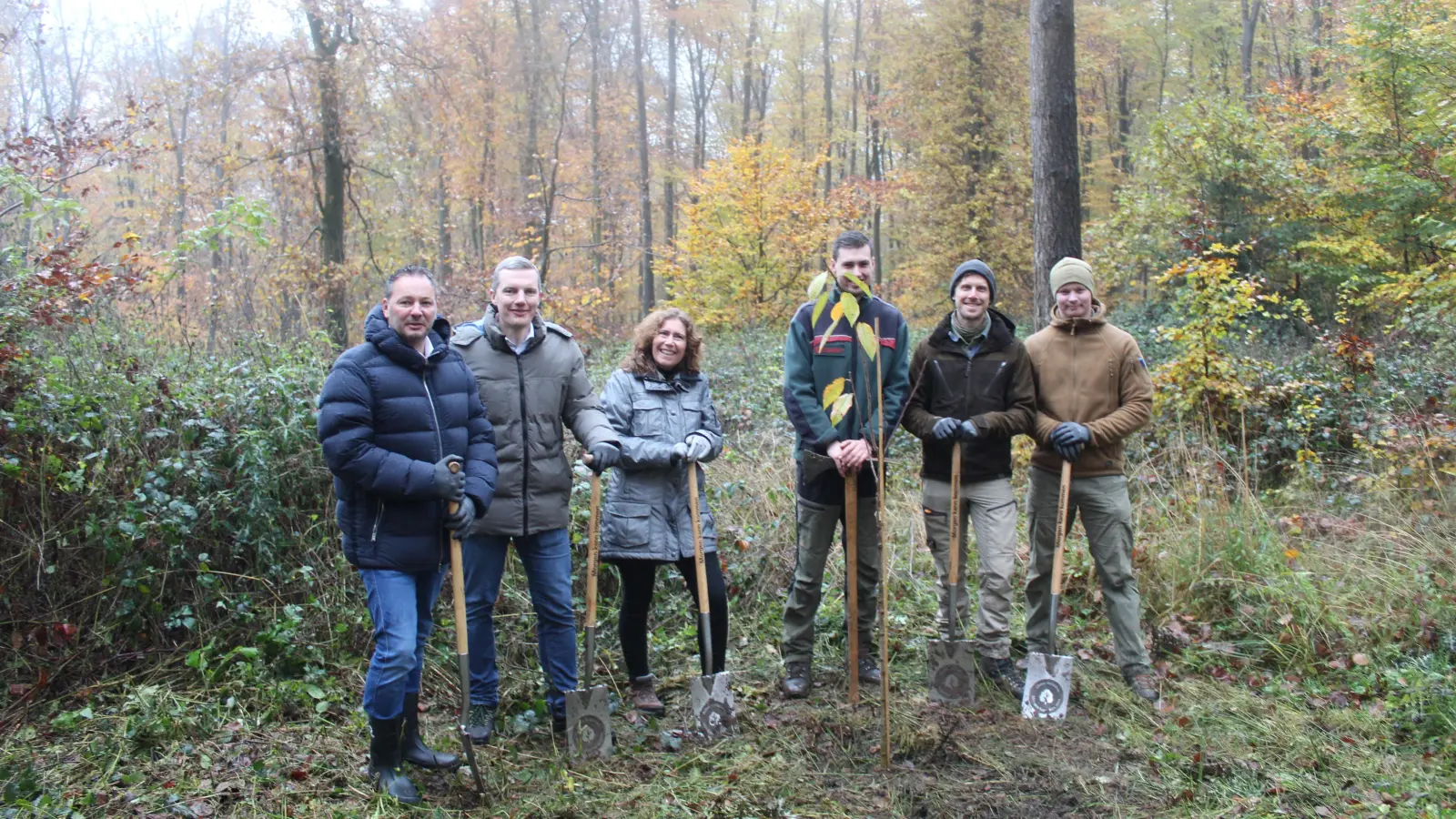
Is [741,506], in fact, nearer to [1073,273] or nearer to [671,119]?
[1073,273]

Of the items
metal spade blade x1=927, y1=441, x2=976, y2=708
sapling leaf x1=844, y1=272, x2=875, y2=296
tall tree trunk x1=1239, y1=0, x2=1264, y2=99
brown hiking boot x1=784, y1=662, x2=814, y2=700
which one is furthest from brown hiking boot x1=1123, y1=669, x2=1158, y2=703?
tall tree trunk x1=1239, y1=0, x2=1264, y2=99

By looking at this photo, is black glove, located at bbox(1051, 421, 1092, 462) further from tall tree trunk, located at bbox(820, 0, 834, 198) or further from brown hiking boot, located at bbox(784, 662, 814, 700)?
tall tree trunk, located at bbox(820, 0, 834, 198)

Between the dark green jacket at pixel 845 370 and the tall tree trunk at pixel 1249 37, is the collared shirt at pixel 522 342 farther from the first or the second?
the tall tree trunk at pixel 1249 37

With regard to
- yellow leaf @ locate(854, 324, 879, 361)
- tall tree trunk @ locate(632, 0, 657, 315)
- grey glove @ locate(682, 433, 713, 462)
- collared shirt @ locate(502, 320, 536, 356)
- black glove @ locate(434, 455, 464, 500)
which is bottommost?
black glove @ locate(434, 455, 464, 500)

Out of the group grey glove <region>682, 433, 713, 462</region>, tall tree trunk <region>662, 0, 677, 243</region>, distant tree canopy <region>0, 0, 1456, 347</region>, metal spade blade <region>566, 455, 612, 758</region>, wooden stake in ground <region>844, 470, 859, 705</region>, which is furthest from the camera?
tall tree trunk <region>662, 0, 677, 243</region>

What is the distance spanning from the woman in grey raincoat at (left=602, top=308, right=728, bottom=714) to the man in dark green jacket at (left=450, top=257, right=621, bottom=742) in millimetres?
183

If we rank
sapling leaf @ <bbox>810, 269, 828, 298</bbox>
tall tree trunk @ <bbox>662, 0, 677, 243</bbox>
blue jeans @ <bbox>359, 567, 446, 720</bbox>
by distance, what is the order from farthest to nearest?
tall tree trunk @ <bbox>662, 0, 677, 243</bbox>
blue jeans @ <bbox>359, 567, 446, 720</bbox>
sapling leaf @ <bbox>810, 269, 828, 298</bbox>

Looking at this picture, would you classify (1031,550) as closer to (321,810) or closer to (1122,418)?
(1122,418)

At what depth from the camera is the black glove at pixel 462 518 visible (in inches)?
140

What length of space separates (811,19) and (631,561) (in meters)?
27.9

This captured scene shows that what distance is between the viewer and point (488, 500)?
3.70 m

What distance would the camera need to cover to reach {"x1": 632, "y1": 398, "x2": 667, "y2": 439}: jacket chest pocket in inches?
167

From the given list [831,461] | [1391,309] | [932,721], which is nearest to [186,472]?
[831,461]

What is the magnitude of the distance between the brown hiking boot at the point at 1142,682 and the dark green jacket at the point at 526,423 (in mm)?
2749
